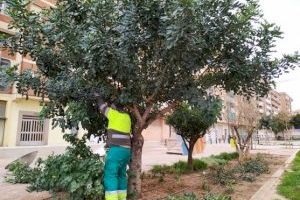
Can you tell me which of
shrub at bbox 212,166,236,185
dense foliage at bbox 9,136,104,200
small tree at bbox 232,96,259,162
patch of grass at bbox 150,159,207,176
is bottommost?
shrub at bbox 212,166,236,185

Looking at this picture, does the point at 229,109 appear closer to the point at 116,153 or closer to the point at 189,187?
the point at 189,187

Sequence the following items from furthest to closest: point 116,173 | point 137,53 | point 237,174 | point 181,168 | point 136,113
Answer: point 181,168 < point 237,174 < point 136,113 < point 137,53 < point 116,173

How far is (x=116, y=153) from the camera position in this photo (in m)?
6.14

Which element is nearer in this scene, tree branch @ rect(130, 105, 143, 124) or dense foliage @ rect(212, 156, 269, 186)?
tree branch @ rect(130, 105, 143, 124)

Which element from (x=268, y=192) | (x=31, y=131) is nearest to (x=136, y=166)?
(x=268, y=192)

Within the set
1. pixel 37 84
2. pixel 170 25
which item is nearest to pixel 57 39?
pixel 37 84

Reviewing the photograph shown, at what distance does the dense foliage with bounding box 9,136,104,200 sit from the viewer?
587 centimetres

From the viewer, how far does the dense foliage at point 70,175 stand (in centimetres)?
587

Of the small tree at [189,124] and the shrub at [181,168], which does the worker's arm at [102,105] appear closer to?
the small tree at [189,124]

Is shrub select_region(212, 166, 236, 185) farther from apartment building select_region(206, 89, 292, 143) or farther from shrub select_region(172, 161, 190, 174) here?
apartment building select_region(206, 89, 292, 143)

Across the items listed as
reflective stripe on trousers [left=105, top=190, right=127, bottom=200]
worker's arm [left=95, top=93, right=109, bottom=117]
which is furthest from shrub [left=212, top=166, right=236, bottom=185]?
worker's arm [left=95, top=93, right=109, bottom=117]

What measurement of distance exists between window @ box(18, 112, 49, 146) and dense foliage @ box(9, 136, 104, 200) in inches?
660

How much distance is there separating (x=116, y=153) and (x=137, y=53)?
2.02 m

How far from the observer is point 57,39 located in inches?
255
